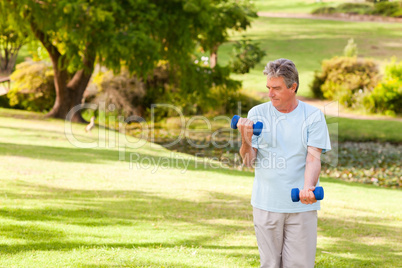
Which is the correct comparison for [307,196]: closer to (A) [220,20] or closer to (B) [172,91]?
(A) [220,20]

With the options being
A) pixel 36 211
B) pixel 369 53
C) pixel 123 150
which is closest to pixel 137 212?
pixel 36 211

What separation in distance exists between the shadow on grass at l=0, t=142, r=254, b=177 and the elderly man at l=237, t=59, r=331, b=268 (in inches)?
385

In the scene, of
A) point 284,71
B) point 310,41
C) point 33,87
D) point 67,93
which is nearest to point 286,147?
point 284,71

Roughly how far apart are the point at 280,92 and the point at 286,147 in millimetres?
379

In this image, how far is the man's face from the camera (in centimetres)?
342

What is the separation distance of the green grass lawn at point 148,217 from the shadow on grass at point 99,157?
0.08 m

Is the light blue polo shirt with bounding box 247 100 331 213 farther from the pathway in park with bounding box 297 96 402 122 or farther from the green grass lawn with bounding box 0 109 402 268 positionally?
the pathway in park with bounding box 297 96 402 122

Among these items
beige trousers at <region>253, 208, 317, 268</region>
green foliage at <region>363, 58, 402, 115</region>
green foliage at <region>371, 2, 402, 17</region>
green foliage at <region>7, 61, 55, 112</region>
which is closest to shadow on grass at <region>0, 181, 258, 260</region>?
beige trousers at <region>253, 208, 317, 268</region>

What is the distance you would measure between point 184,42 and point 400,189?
10926 millimetres

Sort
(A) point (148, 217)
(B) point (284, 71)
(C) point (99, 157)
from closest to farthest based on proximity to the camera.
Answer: (B) point (284, 71) < (A) point (148, 217) < (C) point (99, 157)

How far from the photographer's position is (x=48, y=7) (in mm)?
19219

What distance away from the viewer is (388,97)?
26703 millimetres

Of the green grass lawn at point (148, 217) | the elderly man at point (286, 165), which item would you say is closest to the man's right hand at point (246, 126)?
the elderly man at point (286, 165)

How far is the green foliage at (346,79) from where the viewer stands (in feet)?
96.8
